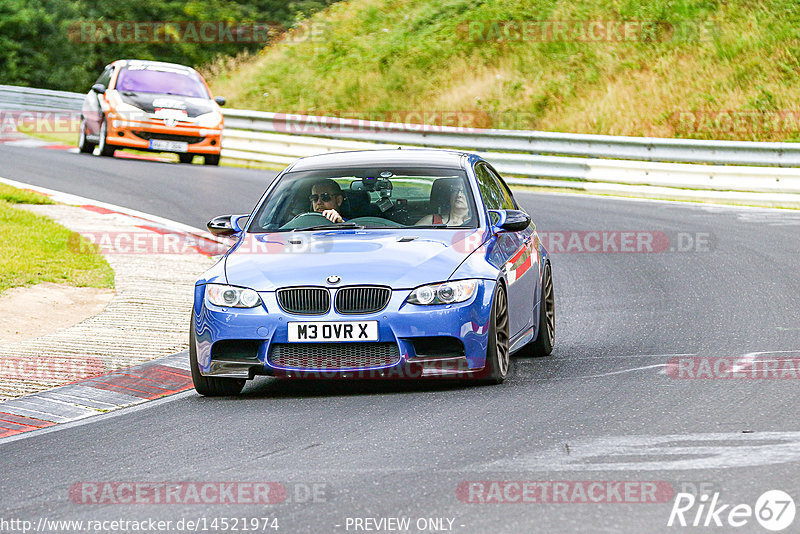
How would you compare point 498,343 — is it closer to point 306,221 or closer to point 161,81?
point 306,221

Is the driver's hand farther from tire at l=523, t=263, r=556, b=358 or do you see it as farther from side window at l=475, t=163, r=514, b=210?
tire at l=523, t=263, r=556, b=358

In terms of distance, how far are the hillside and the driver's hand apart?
17773 millimetres

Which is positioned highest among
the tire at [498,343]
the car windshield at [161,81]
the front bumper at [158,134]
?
the tire at [498,343]

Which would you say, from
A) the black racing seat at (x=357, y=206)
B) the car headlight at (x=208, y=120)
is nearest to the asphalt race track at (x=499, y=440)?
the black racing seat at (x=357, y=206)

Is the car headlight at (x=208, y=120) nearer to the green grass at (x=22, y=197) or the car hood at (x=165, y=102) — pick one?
the car hood at (x=165, y=102)

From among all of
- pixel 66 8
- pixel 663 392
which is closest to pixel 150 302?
pixel 663 392

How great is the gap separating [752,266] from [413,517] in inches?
387

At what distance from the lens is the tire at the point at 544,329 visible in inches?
395

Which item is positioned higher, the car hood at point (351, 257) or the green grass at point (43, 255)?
the car hood at point (351, 257)

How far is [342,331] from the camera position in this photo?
323 inches

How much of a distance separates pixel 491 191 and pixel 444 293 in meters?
2.12

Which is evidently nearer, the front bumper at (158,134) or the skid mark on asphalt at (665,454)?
the skid mark on asphalt at (665,454)

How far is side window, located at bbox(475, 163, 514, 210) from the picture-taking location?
9.94m

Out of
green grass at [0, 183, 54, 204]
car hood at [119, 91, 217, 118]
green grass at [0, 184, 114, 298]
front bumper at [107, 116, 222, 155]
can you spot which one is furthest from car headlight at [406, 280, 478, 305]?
car hood at [119, 91, 217, 118]
